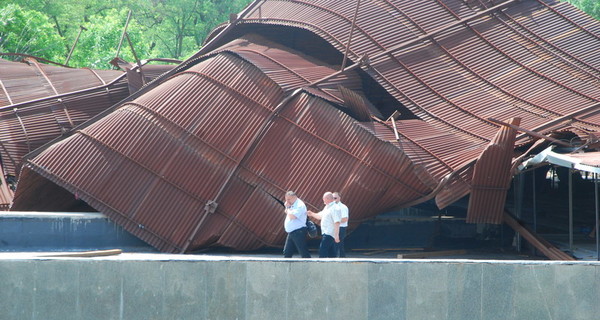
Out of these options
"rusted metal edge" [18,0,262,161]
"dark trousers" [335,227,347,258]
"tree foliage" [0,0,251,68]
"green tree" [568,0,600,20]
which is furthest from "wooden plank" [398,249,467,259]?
"green tree" [568,0,600,20]

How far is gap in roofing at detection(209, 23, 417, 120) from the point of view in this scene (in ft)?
54.1

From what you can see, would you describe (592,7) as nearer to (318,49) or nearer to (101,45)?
(318,49)

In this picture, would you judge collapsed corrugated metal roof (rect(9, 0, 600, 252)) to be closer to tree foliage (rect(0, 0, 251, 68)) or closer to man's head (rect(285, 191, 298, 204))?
man's head (rect(285, 191, 298, 204))

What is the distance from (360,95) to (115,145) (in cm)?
510

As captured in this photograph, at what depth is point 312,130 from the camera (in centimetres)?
1448

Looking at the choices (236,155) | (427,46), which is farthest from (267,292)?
(427,46)

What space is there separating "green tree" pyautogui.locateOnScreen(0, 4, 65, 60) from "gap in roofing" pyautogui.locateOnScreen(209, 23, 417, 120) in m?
13.5

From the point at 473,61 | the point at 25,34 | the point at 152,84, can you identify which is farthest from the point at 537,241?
the point at 25,34

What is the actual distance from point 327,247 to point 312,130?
312cm

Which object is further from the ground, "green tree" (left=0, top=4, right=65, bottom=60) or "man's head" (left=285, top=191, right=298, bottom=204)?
"green tree" (left=0, top=4, right=65, bottom=60)

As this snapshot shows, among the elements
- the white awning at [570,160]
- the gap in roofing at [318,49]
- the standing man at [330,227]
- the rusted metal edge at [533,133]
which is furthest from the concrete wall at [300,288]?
the gap in roofing at [318,49]

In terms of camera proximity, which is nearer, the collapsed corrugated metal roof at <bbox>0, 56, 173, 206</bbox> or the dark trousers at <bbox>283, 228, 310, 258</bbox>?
the dark trousers at <bbox>283, 228, 310, 258</bbox>

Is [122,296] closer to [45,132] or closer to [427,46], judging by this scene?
[45,132]

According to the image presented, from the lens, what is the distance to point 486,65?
652 inches
